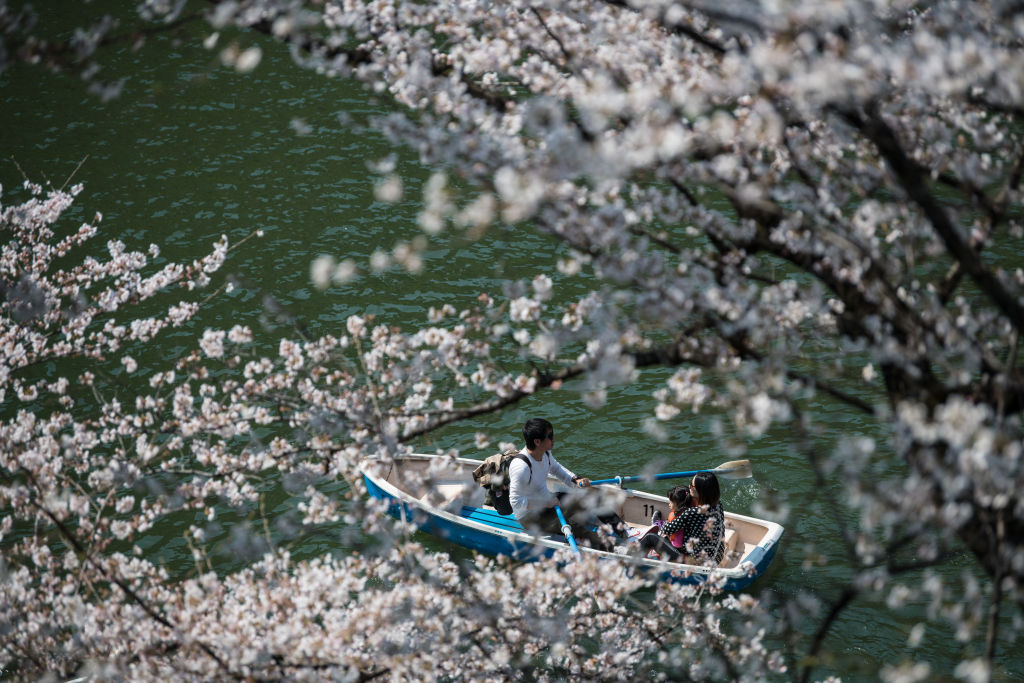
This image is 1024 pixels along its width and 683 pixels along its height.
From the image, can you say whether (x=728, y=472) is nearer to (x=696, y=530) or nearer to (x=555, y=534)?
(x=696, y=530)

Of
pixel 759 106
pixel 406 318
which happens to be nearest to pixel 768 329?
pixel 759 106

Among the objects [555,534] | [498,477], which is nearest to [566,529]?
[555,534]

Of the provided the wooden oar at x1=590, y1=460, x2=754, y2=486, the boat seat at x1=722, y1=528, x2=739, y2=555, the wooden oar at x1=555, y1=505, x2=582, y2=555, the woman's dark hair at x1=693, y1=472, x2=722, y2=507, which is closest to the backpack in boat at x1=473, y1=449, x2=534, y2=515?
the wooden oar at x1=555, y1=505, x2=582, y2=555

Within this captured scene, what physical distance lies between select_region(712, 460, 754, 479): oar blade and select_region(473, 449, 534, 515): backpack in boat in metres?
2.44

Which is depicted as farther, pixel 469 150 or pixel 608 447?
pixel 608 447

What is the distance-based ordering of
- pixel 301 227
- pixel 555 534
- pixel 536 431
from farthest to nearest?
pixel 301 227
pixel 555 534
pixel 536 431

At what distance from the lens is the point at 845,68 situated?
283cm

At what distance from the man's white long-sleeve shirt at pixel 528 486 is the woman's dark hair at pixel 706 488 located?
1.46m

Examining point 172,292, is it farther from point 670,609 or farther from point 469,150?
point 469,150

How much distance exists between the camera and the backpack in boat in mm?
9617

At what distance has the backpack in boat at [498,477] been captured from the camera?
9.62 m

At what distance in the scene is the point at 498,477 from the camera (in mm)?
9242

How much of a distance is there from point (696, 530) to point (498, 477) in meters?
2.06

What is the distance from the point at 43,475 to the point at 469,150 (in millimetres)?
5248
